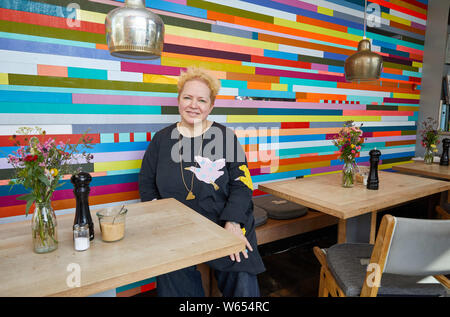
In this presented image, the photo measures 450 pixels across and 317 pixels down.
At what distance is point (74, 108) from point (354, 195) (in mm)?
1758

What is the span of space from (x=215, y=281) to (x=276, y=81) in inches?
68.5

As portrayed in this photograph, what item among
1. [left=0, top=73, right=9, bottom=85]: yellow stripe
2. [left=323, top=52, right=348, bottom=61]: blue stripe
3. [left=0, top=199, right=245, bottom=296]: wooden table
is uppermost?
[left=323, top=52, right=348, bottom=61]: blue stripe

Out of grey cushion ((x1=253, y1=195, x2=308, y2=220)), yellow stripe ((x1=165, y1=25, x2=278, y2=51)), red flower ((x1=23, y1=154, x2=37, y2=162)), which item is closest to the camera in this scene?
red flower ((x1=23, y1=154, x2=37, y2=162))

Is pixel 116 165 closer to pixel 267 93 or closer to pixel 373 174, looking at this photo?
pixel 267 93

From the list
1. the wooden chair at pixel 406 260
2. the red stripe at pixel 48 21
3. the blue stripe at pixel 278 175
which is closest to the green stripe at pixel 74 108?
the red stripe at pixel 48 21

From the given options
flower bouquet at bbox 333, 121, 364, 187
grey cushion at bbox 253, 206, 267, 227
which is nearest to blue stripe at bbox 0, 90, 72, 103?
grey cushion at bbox 253, 206, 267, 227

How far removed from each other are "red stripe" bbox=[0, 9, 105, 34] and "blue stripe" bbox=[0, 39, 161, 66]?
0.11 metres

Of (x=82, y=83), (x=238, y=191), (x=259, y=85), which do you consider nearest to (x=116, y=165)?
(x=82, y=83)

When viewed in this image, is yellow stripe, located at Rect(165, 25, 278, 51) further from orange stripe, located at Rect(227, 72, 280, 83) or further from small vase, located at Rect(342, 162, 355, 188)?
small vase, located at Rect(342, 162, 355, 188)

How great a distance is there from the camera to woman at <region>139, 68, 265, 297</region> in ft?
5.16

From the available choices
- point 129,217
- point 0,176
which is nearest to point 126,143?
point 0,176

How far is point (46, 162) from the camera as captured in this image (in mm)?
1008

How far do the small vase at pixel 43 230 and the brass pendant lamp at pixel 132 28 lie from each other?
0.61 m
